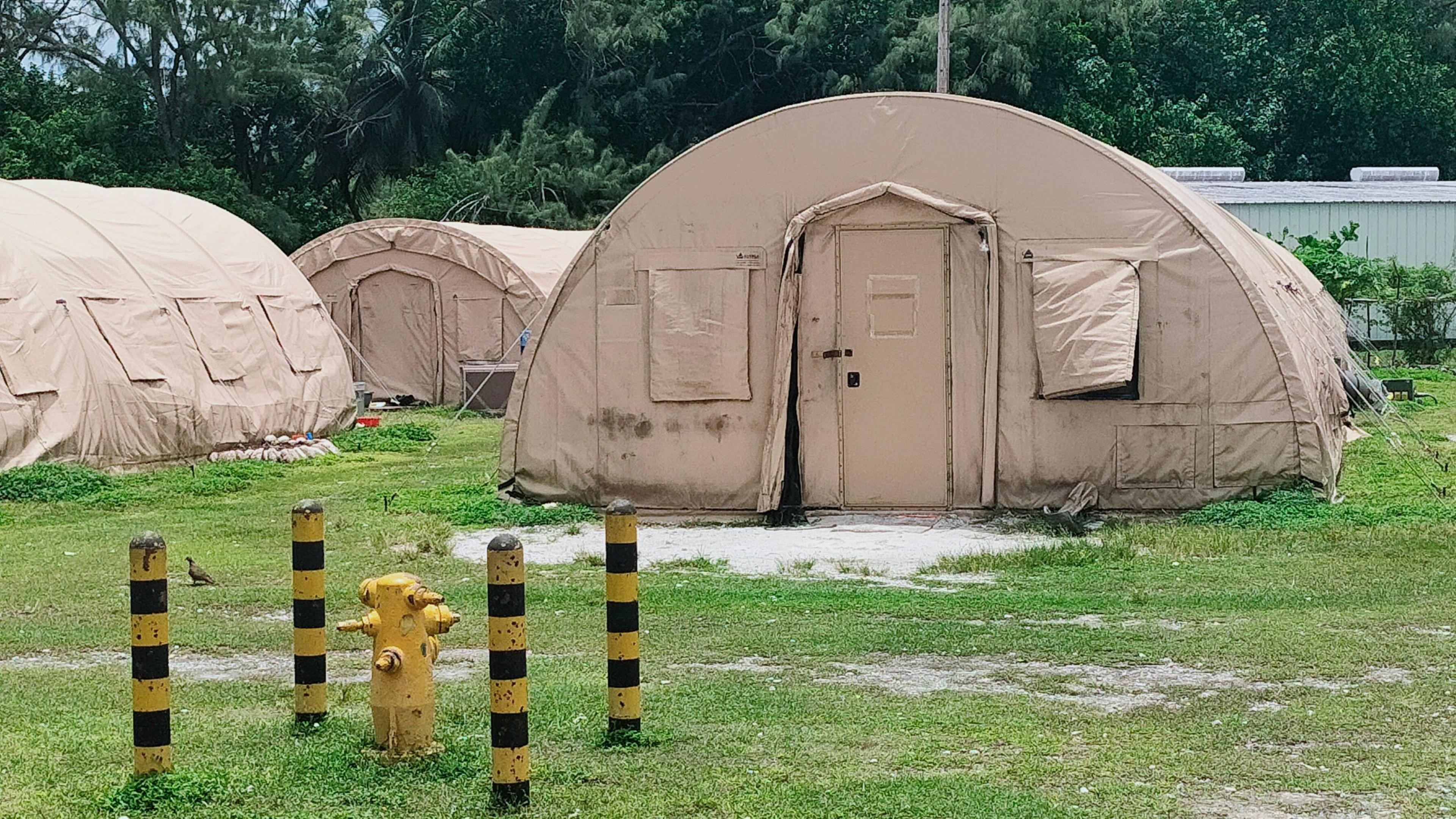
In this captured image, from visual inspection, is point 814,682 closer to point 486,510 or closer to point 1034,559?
point 1034,559

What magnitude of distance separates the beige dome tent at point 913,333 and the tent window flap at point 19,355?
561 centimetres

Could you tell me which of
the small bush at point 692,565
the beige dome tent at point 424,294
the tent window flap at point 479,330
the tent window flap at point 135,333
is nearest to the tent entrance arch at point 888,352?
the small bush at point 692,565

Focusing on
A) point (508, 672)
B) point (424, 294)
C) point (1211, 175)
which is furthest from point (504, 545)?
point (1211, 175)

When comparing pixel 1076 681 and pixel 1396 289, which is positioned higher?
pixel 1396 289

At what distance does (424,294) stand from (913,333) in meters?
14.8

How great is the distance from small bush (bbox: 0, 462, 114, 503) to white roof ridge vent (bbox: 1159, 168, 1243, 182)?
2610 centimetres

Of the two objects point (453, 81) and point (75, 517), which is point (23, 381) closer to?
point (75, 517)

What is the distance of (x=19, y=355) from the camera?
17062 mm

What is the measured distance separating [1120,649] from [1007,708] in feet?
4.69

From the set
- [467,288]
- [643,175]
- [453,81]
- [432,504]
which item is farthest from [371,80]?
[432,504]

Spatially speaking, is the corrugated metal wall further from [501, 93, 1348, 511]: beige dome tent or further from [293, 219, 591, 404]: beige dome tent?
[501, 93, 1348, 511]: beige dome tent

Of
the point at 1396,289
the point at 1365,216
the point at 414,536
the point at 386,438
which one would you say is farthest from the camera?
the point at 1365,216

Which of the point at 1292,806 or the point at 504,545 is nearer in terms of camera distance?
the point at 504,545

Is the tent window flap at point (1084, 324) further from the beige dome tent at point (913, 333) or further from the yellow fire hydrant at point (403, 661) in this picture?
the yellow fire hydrant at point (403, 661)
